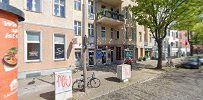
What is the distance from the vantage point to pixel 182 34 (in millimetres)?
69375

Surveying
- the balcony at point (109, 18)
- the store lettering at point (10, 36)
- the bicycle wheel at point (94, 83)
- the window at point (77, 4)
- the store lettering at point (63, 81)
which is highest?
the window at point (77, 4)

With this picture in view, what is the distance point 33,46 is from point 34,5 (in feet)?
10.0

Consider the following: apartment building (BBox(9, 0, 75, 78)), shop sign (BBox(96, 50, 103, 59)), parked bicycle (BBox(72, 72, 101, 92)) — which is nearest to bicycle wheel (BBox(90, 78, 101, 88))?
parked bicycle (BBox(72, 72, 101, 92))

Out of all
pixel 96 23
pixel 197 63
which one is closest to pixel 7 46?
pixel 96 23

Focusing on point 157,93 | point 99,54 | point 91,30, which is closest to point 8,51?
point 157,93

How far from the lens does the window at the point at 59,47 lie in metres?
20.9

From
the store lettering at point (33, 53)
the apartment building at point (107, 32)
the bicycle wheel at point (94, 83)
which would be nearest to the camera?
the bicycle wheel at point (94, 83)

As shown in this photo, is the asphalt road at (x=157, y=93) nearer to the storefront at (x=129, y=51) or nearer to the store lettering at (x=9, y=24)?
the store lettering at (x=9, y=24)

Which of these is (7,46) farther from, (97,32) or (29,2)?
(97,32)

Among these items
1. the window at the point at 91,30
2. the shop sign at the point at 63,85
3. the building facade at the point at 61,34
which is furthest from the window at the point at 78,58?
the shop sign at the point at 63,85

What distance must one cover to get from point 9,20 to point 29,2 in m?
12.2

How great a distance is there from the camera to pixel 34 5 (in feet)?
62.6

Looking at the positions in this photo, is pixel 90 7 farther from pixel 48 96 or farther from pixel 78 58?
pixel 48 96

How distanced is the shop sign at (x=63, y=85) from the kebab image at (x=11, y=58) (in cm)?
431
